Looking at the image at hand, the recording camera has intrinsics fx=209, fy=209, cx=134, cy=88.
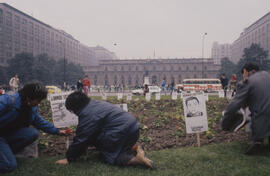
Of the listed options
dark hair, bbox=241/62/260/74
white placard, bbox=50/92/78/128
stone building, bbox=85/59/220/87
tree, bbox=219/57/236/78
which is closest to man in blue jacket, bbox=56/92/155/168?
white placard, bbox=50/92/78/128

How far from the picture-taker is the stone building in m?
94.6

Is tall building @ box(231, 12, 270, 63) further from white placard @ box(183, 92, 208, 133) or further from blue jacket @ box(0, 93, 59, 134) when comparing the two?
blue jacket @ box(0, 93, 59, 134)

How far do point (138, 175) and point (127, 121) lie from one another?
80 cm

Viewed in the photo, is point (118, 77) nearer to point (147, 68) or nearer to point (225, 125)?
point (147, 68)

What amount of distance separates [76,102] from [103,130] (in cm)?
61

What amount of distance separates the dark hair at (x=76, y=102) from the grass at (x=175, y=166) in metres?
0.91

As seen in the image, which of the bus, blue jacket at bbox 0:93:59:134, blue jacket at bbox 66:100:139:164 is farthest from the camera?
the bus

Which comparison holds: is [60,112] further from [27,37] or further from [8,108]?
[27,37]

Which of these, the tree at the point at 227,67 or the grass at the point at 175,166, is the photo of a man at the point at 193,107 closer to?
the grass at the point at 175,166

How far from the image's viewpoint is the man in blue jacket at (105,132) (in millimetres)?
3131

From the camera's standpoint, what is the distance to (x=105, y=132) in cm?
325

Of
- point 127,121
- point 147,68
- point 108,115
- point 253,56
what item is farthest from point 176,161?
point 147,68

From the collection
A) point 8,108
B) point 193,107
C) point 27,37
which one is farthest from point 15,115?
point 27,37

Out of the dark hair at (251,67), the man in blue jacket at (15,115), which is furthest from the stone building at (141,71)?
the man in blue jacket at (15,115)
